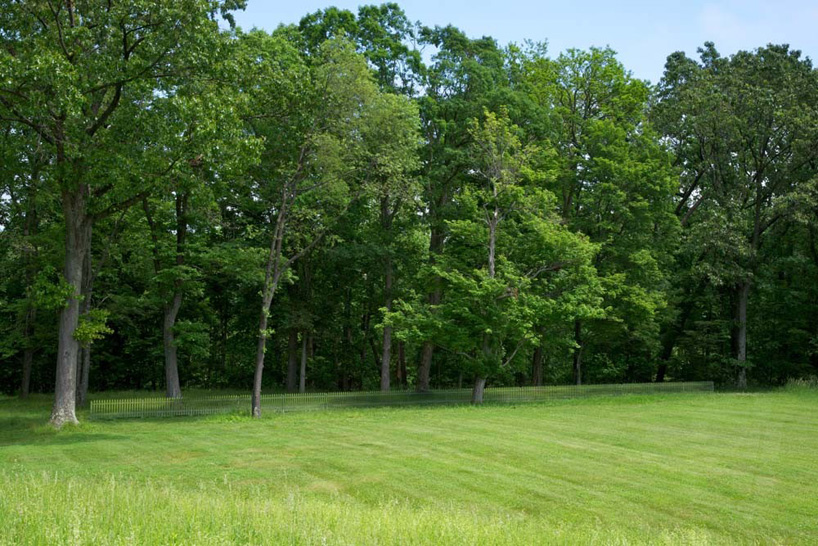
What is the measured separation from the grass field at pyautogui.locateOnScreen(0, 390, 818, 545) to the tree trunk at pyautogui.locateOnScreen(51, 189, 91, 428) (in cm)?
82

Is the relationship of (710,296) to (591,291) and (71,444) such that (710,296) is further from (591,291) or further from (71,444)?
(71,444)

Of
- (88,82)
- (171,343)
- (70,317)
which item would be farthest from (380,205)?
(88,82)

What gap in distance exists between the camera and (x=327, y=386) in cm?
5022

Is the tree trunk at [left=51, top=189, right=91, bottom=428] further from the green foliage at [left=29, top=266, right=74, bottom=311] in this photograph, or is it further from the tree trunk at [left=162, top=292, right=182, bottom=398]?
the tree trunk at [left=162, top=292, right=182, bottom=398]

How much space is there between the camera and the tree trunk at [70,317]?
894 inches

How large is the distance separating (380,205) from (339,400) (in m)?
11.7

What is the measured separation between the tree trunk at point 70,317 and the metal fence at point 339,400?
3.55 metres

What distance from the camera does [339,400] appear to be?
3162cm

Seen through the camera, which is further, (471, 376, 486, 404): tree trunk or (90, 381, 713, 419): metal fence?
(471, 376, 486, 404): tree trunk

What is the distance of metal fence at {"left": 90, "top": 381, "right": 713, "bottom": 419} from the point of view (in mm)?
27453

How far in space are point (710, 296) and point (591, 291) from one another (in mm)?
13248

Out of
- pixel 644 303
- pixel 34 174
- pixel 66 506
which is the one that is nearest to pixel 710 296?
pixel 644 303

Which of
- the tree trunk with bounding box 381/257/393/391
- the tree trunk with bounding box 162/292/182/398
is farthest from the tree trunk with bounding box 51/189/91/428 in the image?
the tree trunk with bounding box 381/257/393/391

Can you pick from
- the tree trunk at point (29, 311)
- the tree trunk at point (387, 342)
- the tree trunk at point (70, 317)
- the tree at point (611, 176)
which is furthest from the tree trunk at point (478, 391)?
the tree trunk at point (29, 311)
